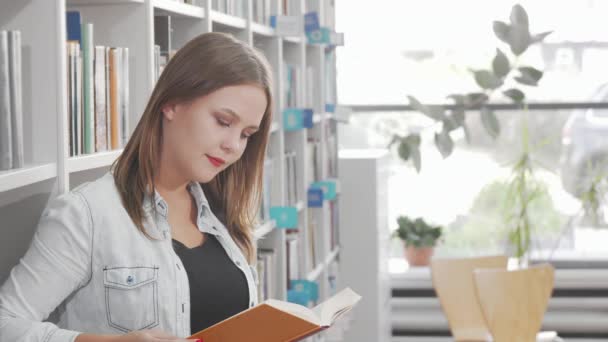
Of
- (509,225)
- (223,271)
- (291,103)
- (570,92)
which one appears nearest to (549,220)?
(509,225)

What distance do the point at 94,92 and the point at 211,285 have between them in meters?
0.45

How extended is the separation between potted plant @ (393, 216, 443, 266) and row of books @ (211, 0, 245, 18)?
3068 mm

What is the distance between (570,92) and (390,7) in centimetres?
125

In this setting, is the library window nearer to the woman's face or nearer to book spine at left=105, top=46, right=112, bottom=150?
book spine at left=105, top=46, right=112, bottom=150

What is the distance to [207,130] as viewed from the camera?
5.41ft

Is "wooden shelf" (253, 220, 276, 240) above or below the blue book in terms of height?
below

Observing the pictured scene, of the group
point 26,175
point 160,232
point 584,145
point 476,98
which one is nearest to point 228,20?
point 160,232

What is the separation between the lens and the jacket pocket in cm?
153

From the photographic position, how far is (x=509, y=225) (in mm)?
5586

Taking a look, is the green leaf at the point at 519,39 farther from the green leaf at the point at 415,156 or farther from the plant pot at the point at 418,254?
the plant pot at the point at 418,254

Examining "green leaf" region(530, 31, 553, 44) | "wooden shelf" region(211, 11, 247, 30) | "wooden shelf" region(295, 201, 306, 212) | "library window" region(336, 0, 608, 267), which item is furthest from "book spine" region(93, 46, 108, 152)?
"library window" region(336, 0, 608, 267)

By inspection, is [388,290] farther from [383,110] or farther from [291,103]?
[291,103]

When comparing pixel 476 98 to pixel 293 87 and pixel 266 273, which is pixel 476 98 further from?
pixel 266 273

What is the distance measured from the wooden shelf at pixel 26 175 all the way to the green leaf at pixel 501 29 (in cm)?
343
